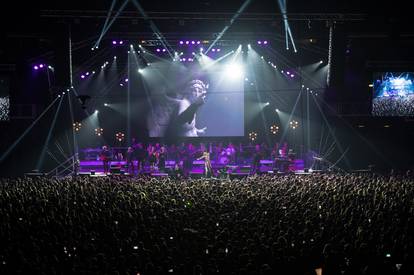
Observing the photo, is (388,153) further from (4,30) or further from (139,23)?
(4,30)

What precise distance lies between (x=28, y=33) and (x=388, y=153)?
2116 centimetres

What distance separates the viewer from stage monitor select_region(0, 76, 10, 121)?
896 inches

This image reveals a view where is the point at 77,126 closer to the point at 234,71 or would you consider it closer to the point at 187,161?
the point at 187,161

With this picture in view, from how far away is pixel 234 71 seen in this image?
24.0m

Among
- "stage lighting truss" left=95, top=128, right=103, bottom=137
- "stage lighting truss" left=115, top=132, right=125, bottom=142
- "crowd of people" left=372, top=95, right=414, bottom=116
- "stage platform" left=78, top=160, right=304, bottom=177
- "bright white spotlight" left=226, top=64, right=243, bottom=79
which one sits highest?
"bright white spotlight" left=226, top=64, right=243, bottom=79

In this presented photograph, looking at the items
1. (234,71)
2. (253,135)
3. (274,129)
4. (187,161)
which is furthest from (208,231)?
(274,129)

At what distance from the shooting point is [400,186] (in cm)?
1134

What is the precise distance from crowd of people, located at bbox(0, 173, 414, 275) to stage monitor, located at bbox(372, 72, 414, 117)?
556 inches

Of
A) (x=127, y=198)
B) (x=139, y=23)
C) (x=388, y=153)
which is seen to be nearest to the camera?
(x=127, y=198)

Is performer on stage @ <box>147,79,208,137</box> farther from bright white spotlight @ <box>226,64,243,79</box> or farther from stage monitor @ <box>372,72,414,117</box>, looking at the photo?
stage monitor @ <box>372,72,414,117</box>

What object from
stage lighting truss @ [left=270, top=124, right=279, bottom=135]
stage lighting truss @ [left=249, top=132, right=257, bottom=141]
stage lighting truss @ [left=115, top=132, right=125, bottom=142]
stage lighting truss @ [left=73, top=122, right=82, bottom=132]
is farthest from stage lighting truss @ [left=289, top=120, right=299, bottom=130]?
stage lighting truss @ [left=73, top=122, right=82, bottom=132]

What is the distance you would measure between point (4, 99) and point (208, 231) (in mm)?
20440

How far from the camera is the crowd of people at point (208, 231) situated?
219 inches

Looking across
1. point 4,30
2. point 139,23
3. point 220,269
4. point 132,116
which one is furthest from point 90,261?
point 132,116
